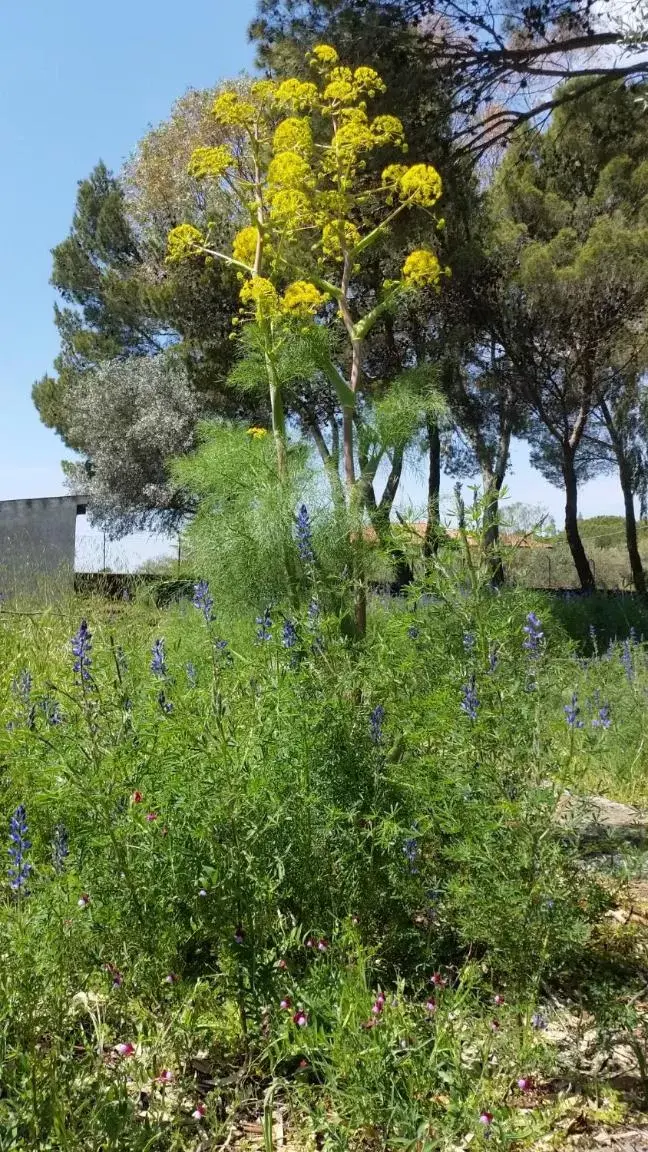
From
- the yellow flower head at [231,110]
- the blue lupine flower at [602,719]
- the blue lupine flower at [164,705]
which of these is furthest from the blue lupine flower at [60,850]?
the yellow flower head at [231,110]

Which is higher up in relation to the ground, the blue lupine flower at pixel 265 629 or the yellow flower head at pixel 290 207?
the yellow flower head at pixel 290 207

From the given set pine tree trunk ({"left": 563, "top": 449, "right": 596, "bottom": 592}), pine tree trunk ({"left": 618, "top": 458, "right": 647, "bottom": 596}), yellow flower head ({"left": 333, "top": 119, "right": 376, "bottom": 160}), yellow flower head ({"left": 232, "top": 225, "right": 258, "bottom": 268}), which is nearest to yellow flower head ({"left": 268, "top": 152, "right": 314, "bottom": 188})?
yellow flower head ({"left": 333, "top": 119, "right": 376, "bottom": 160})

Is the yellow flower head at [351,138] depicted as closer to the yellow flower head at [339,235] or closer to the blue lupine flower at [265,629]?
the yellow flower head at [339,235]

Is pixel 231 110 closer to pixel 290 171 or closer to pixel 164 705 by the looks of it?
pixel 290 171

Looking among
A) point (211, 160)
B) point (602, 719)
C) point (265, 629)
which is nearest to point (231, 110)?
point (211, 160)

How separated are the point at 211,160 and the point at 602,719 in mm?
3651

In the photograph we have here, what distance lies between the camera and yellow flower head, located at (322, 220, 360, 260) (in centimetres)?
491

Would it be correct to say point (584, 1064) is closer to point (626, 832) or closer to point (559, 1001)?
point (559, 1001)

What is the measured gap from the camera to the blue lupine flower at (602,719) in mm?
3669

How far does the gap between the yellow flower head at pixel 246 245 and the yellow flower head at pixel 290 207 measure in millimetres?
187

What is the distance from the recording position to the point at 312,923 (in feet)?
6.98

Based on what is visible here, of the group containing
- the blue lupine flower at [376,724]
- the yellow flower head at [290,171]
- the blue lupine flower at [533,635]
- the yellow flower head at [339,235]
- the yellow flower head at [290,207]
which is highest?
the yellow flower head at [290,171]

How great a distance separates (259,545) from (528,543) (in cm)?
225

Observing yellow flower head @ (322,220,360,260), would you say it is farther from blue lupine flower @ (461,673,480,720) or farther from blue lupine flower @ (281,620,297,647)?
blue lupine flower @ (461,673,480,720)
